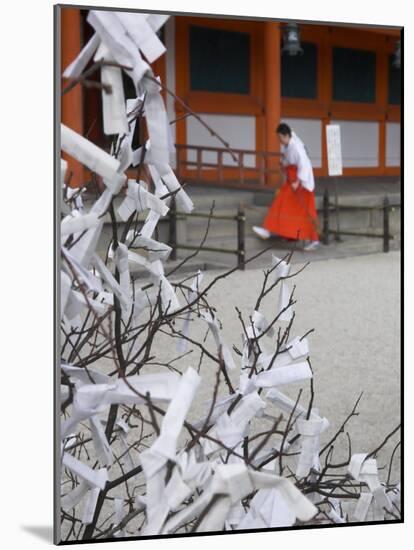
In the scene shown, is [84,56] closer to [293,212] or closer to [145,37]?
[145,37]

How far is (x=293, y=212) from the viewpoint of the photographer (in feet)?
9.87

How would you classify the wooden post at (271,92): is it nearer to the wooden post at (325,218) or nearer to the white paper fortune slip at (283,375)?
the wooden post at (325,218)

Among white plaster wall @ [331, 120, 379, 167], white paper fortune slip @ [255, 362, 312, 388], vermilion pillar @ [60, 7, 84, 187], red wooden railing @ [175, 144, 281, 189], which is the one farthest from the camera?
red wooden railing @ [175, 144, 281, 189]

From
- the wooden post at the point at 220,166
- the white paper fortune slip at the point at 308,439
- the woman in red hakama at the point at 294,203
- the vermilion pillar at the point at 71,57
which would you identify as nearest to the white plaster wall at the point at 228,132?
the wooden post at the point at 220,166

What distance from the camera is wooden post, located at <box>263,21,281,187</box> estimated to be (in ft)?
11.2

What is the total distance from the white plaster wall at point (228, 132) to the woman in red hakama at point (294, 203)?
1.53 feet

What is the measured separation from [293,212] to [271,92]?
4.10 feet

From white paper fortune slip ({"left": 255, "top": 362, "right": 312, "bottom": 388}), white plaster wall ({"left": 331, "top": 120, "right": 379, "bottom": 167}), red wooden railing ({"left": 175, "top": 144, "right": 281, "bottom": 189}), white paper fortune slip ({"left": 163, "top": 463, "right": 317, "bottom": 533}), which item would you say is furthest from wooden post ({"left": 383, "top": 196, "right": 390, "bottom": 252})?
white paper fortune slip ({"left": 163, "top": 463, "right": 317, "bottom": 533})

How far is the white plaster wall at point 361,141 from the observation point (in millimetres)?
2855

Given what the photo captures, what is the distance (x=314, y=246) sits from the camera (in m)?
2.80

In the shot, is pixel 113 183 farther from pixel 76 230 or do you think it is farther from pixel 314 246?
pixel 314 246

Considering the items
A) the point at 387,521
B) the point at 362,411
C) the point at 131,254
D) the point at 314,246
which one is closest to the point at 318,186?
the point at 314,246

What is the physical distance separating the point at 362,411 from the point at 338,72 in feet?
5.51

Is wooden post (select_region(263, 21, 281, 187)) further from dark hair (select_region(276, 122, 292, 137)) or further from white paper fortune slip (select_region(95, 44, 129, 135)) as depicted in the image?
white paper fortune slip (select_region(95, 44, 129, 135))
